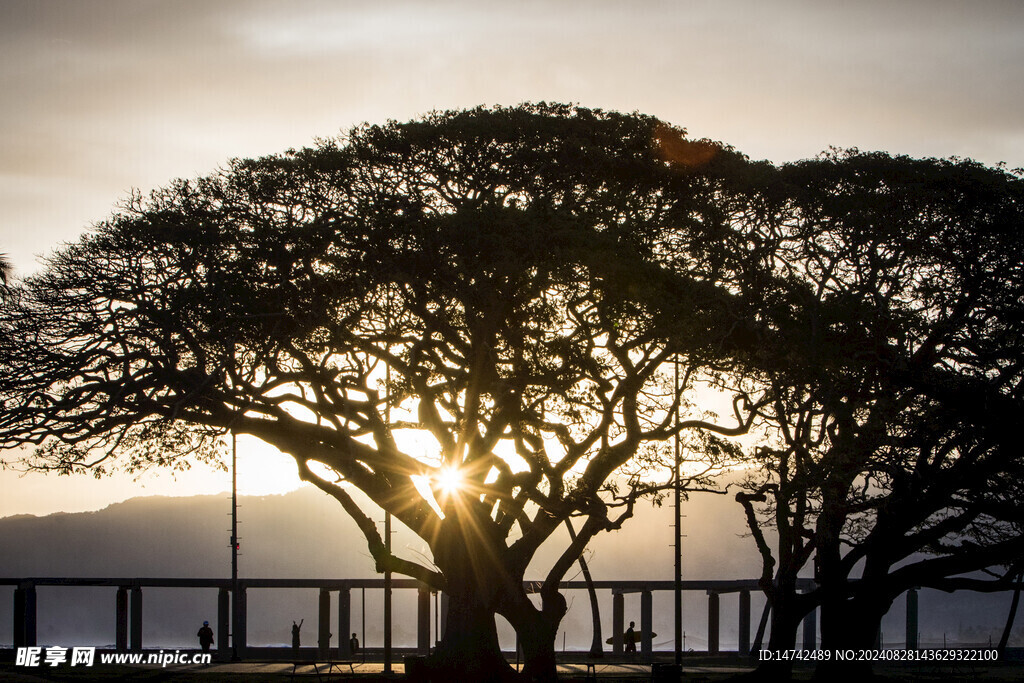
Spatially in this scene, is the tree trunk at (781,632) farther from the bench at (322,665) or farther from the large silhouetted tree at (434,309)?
the bench at (322,665)

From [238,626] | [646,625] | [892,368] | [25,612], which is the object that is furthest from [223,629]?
[892,368]

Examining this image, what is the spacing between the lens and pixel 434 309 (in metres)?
27.7

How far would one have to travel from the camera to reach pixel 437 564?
3061 centimetres

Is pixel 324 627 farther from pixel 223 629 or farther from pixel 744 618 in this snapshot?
pixel 744 618

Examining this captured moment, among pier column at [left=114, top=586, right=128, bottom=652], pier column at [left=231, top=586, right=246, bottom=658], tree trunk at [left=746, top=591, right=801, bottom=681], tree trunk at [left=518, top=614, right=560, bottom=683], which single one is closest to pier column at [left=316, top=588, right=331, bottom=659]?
pier column at [left=231, top=586, right=246, bottom=658]

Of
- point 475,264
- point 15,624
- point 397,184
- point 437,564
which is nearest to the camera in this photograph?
point 475,264

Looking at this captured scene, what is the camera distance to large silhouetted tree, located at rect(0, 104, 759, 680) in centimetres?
2628

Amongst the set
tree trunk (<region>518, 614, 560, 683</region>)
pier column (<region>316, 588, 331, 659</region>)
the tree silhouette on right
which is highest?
the tree silhouette on right

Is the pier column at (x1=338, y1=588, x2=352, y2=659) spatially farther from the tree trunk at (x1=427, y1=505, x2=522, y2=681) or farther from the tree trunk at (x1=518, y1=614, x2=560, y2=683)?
the tree trunk at (x1=518, y1=614, x2=560, y2=683)

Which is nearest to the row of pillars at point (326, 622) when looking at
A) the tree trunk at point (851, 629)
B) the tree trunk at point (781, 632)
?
the tree trunk at point (851, 629)

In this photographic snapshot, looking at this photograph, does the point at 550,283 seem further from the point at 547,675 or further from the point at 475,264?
the point at 547,675

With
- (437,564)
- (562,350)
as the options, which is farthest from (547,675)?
(562,350)

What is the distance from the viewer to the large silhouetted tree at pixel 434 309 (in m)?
26.3

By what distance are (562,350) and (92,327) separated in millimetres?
10434
